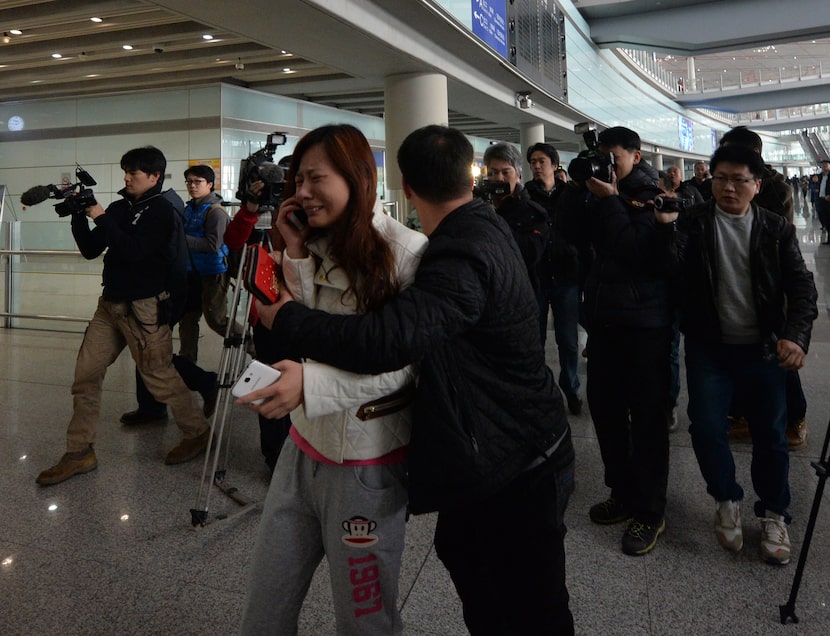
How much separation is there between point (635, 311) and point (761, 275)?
510 millimetres

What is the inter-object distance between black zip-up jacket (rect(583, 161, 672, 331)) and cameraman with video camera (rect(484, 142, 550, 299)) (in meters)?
0.82

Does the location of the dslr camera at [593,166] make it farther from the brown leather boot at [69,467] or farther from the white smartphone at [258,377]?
the brown leather boot at [69,467]

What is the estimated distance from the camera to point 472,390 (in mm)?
1259

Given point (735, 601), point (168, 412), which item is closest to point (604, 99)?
point (168, 412)

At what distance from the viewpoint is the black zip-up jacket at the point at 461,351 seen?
1.12 m

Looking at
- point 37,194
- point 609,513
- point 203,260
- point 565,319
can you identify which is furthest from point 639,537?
point 203,260

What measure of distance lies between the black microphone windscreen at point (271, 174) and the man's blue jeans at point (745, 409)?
191 cm

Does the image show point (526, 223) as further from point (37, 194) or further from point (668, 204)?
point (37, 194)

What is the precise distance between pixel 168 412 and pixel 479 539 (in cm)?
389

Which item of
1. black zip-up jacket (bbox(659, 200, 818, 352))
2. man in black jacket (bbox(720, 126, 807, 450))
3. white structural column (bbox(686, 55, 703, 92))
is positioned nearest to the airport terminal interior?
man in black jacket (bbox(720, 126, 807, 450))

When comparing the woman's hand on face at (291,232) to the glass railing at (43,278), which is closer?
the woman's hand on face at (291,232)

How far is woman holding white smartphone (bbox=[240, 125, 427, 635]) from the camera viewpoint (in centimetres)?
124

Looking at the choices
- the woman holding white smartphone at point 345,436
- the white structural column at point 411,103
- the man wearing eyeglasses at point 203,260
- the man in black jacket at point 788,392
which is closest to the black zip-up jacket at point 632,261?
the man in black jacket at point 788,392

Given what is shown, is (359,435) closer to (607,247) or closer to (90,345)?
(607,247)
